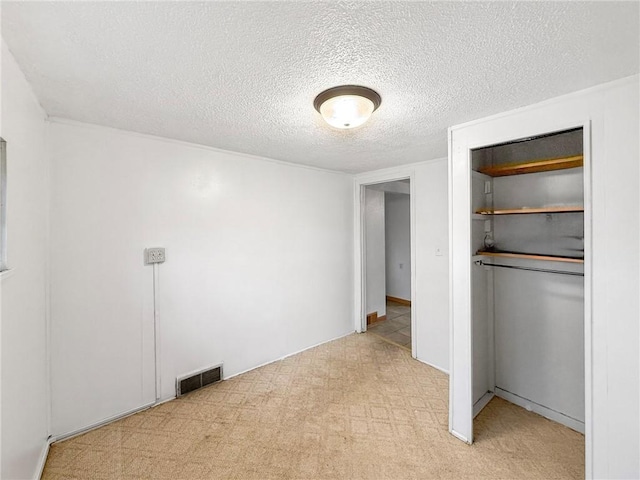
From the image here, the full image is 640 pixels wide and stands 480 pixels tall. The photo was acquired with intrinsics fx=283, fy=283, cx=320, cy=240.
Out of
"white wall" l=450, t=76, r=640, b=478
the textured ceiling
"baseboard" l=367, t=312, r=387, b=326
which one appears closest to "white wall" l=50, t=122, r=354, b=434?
the textured ceiling

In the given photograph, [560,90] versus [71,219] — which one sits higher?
[560,90]

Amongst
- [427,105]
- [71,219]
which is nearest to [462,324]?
[427,105]

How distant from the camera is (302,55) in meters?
1.27

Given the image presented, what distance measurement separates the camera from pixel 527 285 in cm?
241

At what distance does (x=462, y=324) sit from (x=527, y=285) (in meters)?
0.83

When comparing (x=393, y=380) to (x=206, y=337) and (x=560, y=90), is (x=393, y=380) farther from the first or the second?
(x=560, y=90)

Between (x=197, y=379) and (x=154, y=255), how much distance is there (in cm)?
122

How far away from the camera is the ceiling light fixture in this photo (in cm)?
154

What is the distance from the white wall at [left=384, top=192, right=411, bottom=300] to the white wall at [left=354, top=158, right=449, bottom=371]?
2.39 m

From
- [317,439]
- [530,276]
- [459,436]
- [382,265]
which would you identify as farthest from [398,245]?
[317,439]

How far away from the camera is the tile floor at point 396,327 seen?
3.94m

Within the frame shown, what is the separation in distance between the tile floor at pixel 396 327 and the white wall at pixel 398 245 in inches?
22.4

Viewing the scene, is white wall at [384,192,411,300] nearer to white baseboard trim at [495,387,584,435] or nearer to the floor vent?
white baseboard trim at [495,387,584,435]

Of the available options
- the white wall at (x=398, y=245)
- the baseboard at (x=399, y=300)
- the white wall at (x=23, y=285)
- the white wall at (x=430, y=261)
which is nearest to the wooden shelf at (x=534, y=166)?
the white wall at (x=430, y=261)
